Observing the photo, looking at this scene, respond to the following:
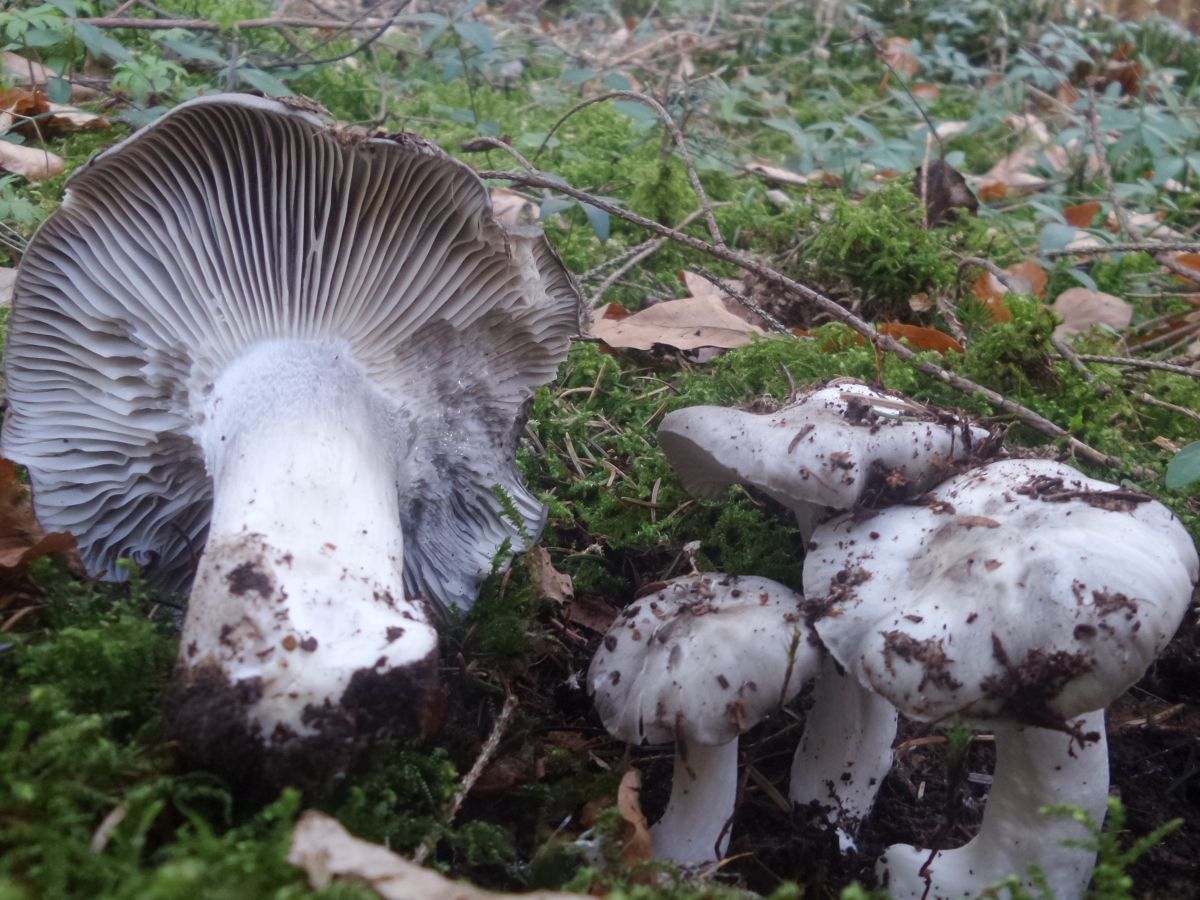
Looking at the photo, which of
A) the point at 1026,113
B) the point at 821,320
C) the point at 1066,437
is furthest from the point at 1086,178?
the point at 1066,437

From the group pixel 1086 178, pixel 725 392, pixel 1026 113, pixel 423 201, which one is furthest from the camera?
pixel 1026 113

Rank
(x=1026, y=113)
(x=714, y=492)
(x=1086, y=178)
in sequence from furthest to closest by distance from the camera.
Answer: (x=1026, y=113) < (x=1086, y=178) < (x=714, y=492)

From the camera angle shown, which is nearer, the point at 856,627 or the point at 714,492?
the point at 856,627

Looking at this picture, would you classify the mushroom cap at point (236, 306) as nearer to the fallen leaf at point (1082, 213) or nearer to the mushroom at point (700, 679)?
the mushroom at point (700, 679)

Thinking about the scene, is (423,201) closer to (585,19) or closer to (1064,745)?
A: (1064,745)

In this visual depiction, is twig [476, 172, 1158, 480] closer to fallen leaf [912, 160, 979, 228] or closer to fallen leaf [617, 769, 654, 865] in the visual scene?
fallen leaf [617, 769, 654, 865]

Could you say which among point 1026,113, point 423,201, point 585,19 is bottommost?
point 1026,113
